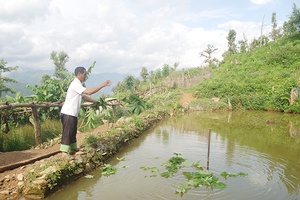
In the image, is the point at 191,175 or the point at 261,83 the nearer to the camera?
the point at 191,175

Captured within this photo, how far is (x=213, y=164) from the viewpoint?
677 centimetres

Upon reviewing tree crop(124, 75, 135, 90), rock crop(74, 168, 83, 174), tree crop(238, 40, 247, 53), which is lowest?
rock crop(74, 168, 83, 174)

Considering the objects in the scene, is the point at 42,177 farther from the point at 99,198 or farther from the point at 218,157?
the point at 218,157

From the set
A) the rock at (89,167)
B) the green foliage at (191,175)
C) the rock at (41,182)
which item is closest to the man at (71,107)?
the rock at (89,167)

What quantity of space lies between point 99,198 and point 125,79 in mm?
24023

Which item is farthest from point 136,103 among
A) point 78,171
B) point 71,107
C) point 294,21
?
point 294,21

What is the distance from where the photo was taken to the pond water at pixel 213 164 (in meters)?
5.04

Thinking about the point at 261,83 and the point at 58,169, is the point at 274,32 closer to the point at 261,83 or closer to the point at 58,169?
the point at 261,83

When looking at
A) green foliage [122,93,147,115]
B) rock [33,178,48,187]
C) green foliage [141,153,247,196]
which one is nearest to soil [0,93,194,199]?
rock [33,178,48,187]

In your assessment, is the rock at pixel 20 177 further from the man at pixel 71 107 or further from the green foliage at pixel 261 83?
the green foliage at pixel 261 83

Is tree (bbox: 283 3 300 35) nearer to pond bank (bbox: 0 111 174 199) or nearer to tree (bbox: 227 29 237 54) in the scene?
tree (bbox: 227 29 237 54)

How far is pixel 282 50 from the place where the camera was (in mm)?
23953

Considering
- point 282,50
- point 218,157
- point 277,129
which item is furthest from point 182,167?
point 282,50

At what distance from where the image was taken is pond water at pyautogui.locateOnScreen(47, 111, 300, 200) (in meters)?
5.04
